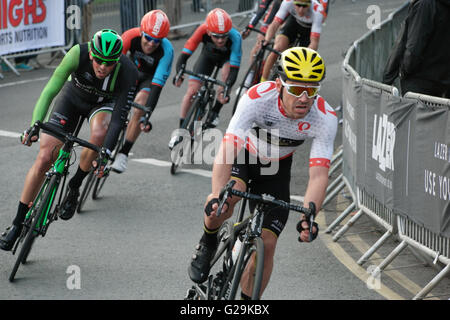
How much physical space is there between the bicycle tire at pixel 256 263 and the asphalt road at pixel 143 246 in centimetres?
171

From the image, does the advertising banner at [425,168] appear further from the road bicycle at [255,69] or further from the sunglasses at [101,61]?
the road bicycle at [255,69]

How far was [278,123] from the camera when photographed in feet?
22.0

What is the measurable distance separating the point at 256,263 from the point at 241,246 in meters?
0.21

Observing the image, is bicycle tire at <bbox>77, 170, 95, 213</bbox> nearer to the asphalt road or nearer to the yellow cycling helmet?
the asphalt road

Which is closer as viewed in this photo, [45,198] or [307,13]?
[45,198]

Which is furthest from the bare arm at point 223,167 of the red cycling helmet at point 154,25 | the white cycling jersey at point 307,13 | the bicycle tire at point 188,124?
the white cycling jersey at point 307,13

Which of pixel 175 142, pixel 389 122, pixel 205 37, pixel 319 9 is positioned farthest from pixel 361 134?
pixel 319 9

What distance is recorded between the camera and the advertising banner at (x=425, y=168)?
291 inches

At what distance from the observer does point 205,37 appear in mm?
13109

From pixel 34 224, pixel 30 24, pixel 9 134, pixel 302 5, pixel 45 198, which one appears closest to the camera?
pixel 34 224

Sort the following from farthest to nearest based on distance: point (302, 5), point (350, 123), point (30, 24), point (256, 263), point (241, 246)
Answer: point (30, 24)
point (302, 5)
point (350, 123)
point (241, 246)
point (256, 263)

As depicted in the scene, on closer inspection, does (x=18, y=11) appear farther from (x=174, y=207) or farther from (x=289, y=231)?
(x=289, y=231)

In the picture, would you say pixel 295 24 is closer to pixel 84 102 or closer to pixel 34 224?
pixel 84 102

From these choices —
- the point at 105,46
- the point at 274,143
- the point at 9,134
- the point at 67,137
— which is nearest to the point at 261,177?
the point at 274,143
